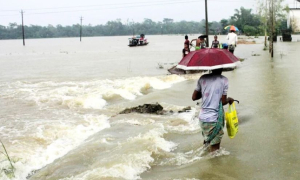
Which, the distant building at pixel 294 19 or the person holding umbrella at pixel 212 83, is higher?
the distant building at pixel 294 19

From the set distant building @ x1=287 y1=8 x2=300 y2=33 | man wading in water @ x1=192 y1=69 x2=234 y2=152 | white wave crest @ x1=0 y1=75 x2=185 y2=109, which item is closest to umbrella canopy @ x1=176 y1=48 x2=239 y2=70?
man wading in water @ x1=192 y1=69 x2=234 y2=152

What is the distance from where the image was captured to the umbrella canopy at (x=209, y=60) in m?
4.33

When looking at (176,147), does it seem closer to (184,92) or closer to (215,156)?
(215,156)

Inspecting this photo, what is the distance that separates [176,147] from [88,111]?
4326 millimetres

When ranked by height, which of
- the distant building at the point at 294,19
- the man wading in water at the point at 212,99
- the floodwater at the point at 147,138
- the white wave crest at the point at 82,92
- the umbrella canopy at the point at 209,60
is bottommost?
the floodwater at the point at 147,138

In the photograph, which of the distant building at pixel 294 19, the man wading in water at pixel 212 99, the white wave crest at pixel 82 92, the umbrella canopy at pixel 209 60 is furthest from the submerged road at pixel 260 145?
the distant building at pixel 294 19

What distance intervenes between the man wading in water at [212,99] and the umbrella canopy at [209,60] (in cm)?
14

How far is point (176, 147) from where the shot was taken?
5777 mm

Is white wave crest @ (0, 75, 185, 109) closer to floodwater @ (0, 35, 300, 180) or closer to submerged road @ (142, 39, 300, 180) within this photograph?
floodwater @ (0, 35, 300, 180)

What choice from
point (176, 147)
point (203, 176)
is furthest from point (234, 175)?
point (176, 147)

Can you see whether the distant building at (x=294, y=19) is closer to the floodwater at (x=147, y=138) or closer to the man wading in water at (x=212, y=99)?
the floodwater at (x=147, y=138)

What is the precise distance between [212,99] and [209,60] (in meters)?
0.51

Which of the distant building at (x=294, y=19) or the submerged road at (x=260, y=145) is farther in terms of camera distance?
the distant building at (x=294, y=19)

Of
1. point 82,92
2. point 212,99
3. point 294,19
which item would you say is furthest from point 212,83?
point 294,19
